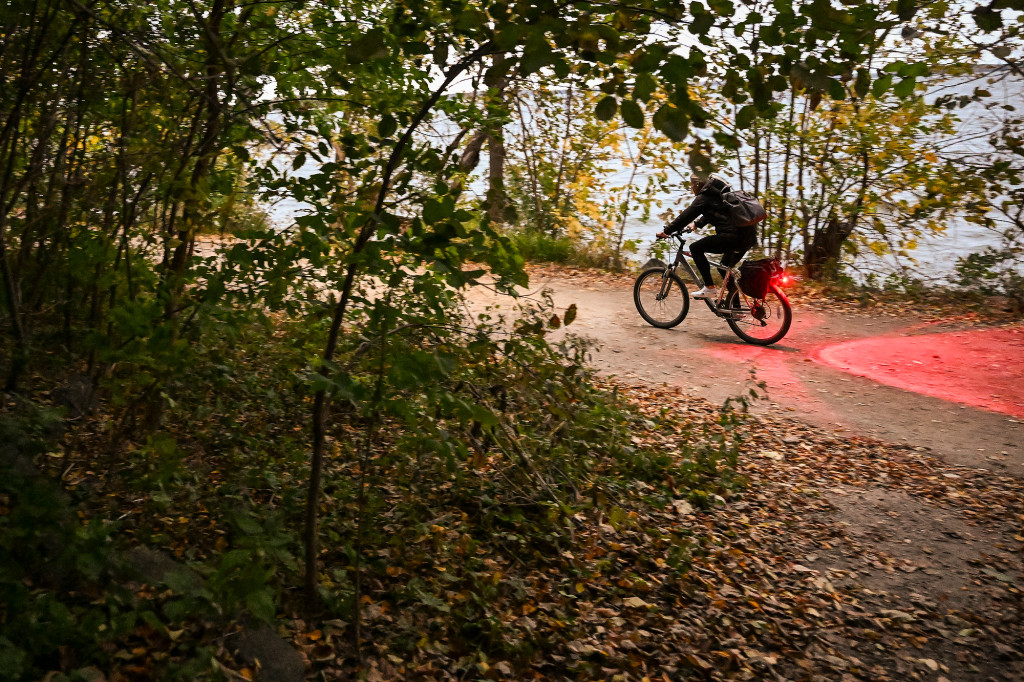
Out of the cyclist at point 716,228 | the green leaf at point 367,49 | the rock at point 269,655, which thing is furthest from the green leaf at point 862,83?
the cyclist at point 716,228

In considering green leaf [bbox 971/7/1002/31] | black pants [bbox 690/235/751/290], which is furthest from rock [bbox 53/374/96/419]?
black pants [bbox 690/235/751/290]

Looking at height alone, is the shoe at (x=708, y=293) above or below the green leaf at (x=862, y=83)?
below

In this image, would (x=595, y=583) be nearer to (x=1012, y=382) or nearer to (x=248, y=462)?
(x=248, y=462)

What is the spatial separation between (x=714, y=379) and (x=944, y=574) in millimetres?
3593

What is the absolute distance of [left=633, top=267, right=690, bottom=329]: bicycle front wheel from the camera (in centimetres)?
990

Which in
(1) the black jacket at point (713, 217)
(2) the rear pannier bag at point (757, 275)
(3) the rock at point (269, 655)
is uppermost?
(1) the black jacket at point (713, 217)

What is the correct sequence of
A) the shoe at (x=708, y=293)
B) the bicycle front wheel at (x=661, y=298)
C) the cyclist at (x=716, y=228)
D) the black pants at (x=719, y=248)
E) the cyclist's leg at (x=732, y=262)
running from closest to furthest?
the cyclist at (x=716, y=228)
the black pants at (x=719, y=248)
the cyclist's leg at (x=732, y=262)
the shoe at (x=708, y=293)
the bicycle front wheel at (x=661, y=298)

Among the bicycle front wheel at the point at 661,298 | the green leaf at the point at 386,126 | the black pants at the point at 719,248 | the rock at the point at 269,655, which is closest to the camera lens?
the green leaf at the point at 386,126

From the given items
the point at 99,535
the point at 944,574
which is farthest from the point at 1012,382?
the point at 99,535

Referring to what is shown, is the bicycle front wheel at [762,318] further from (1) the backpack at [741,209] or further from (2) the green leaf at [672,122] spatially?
(2) the green leaf at [672,122]

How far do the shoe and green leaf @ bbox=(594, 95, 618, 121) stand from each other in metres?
7.52

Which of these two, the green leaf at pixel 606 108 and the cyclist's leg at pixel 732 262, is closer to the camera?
the green leaf at pixel 606 108

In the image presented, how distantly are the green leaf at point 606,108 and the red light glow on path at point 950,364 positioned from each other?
655cm

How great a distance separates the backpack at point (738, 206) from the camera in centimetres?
869
